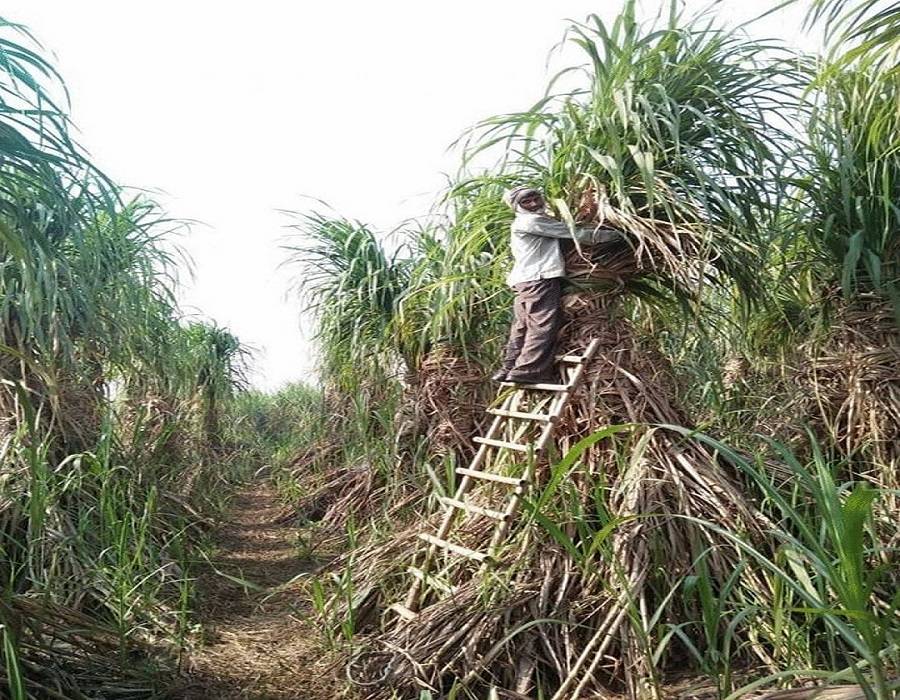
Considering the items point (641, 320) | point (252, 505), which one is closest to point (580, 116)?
point (641, 320)

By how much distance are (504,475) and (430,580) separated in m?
0.51

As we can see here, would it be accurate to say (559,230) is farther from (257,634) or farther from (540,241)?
(257,634)

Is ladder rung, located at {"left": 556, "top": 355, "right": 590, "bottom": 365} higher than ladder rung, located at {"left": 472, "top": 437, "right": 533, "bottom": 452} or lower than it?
higher

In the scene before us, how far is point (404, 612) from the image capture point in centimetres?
273

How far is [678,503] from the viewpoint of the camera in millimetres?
2650

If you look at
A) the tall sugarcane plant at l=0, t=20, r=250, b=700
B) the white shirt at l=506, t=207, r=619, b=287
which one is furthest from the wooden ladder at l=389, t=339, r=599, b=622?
the tall sugarcane plant at l=0, t=20, r=250, b=700

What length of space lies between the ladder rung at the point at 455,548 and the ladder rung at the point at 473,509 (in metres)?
0.14

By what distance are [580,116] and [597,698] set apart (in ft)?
7.29

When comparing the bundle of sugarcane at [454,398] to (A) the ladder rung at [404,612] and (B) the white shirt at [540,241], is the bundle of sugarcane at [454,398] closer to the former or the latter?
(B) the white shirt at [540,241]

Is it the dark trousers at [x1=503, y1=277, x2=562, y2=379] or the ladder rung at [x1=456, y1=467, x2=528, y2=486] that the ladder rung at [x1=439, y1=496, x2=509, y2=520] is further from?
the dark trousers at [x1=503, y1=277, x2=562, y2=379]

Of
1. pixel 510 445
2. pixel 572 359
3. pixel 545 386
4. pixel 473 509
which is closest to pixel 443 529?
pixel 473 509

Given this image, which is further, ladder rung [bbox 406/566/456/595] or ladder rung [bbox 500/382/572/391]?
ladder rung [bbox 500/382/572/391]

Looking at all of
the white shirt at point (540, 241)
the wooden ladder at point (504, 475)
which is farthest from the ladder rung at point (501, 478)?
the white shirt at point (540, 241)

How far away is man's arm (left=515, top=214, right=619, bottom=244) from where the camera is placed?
293 centimetres
